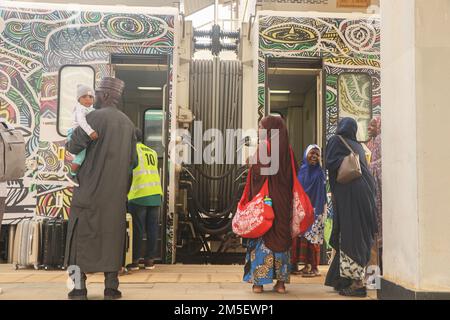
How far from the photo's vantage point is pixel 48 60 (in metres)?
6.78

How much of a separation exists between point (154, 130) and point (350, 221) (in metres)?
6.17

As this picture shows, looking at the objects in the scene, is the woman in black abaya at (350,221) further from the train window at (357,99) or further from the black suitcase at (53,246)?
the black suitcase at (53,246)

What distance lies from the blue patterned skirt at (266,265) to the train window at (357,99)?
3016mm

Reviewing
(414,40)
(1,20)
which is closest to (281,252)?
(414,40)

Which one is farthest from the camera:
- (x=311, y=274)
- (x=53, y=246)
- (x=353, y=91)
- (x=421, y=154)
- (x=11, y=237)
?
(x=353, y=91)

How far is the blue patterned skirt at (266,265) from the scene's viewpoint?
432 centimetres

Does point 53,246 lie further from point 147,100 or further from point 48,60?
point 147,100

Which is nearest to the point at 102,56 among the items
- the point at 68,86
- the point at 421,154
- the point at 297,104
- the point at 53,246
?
the point at 68,86

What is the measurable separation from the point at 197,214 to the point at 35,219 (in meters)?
2.14

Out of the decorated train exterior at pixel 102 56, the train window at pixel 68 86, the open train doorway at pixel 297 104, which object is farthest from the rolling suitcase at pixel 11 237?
the open train doorway at pixel 297 104

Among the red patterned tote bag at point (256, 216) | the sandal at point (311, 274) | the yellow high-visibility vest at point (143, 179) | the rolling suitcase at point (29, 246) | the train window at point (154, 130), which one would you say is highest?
the train window at point (154, 130)

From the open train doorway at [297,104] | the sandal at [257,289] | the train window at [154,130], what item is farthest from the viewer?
the train window at [154,130]

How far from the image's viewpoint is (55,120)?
22.0ft

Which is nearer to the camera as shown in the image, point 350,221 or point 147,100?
point 350,221
